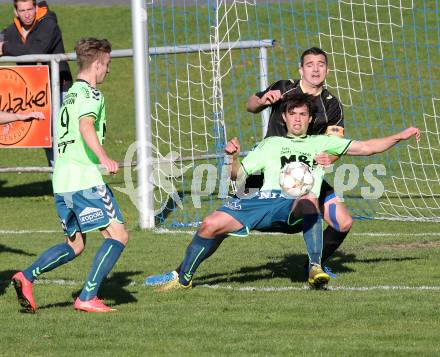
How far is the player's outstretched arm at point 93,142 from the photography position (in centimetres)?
733

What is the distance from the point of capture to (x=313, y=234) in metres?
8.55

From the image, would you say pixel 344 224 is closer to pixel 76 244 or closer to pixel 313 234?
pixel 313 234

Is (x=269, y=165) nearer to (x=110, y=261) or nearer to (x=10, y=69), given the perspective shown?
(x=110, y=261)

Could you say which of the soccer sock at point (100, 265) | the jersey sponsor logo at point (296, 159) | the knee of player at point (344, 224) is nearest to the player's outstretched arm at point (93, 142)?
the soccer sock at point (100, 265)

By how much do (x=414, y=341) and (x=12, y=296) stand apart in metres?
3.19

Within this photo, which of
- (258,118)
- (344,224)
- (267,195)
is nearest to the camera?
(267,195)

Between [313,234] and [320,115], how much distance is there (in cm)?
114

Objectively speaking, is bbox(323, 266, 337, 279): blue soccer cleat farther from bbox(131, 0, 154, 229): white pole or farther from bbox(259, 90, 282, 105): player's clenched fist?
bbox(131, 0, 154, 229): white pole

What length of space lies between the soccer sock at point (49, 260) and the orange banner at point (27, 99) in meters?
6.07

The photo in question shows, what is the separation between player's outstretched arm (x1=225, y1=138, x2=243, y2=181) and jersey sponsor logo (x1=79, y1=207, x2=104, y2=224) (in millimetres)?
1040

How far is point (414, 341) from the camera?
6750mm

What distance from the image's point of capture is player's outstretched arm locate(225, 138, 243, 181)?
8086 mm

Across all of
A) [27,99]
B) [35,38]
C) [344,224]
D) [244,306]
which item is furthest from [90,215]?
[35,38]

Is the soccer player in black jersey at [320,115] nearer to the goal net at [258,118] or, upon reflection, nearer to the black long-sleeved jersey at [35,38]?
the goal net at [258,118]
